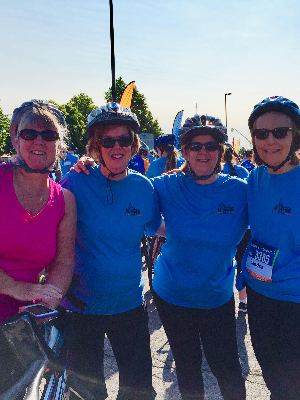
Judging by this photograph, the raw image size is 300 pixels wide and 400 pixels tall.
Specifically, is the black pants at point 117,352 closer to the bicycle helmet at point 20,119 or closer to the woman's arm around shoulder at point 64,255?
the woman's arm around shoulder at point 64,255

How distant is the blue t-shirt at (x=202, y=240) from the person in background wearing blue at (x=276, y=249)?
0.45ft

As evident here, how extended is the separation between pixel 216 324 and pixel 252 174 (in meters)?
1.10

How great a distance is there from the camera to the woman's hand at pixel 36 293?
5.71ft

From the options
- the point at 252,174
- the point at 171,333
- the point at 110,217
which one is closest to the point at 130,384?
the point at 171,333

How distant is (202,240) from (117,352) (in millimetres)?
953

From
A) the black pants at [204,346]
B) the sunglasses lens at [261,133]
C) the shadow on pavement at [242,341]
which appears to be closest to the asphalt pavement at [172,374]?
the shadow on pavement at [242,341]

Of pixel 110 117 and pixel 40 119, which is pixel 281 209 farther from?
pixel 40 119

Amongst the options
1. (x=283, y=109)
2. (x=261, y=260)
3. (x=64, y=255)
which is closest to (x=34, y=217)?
(x=64, y=255)

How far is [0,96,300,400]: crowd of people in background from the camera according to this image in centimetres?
198

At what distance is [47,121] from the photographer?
194 centimetres

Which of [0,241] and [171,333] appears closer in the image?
[0,241]

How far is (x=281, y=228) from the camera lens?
2.06 meters

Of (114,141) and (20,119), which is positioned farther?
(114,141)

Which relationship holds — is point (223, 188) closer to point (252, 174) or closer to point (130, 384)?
point (252, 174)
